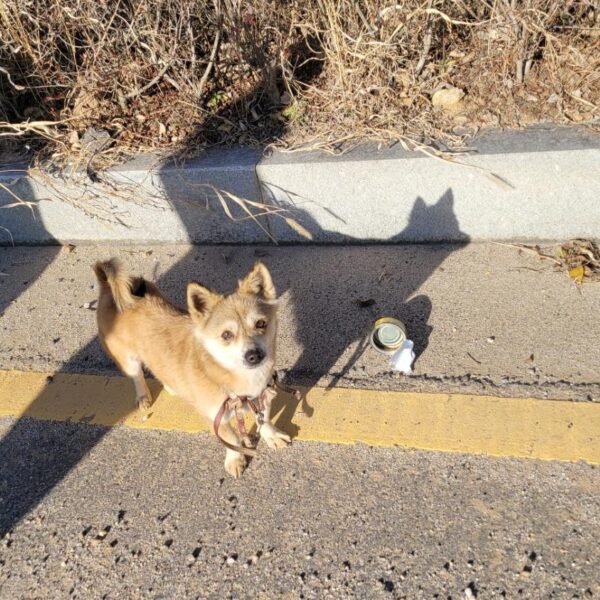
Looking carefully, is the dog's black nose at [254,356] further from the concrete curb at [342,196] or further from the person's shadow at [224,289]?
the concrete curb at [342,196]

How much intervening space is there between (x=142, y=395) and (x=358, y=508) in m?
1.57

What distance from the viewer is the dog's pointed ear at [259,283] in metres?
2.85

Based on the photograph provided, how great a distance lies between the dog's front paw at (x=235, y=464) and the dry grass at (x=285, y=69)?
2.57 meters

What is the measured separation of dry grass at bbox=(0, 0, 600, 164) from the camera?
162 inches

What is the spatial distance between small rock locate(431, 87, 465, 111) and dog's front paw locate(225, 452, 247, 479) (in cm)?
324

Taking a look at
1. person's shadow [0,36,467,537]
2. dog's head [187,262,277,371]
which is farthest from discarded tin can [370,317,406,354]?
dog's head [187,262,277,371]

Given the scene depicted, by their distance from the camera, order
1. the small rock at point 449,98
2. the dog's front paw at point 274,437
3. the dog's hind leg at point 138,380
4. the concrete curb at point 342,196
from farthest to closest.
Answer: the small rock at point 449,98, the concrete curb at point 342,196, the dog's hind leg at point 138,380, the dog's front paw at point 274,437

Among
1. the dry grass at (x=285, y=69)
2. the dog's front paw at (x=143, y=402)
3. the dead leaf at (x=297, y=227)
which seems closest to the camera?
the dog's front paw at (x=143, y=402)

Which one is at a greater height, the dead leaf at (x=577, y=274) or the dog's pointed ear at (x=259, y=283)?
the dog's pointed ear at (x=259, y=283)

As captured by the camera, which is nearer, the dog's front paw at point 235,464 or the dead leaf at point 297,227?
the dog's front paw at point 235,464

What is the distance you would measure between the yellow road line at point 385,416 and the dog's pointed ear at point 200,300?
789 mm

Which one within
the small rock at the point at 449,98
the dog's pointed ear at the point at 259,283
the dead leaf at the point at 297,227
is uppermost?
the small rock at the point at 449,98

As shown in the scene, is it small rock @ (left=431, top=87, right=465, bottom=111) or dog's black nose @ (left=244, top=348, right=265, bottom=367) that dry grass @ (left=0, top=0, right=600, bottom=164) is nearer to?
small rock @ (left=431, top=87, right=465, bottom=111)

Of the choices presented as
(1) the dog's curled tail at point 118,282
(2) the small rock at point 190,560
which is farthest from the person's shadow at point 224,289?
(1) the dog's curled tail at point 118,282
